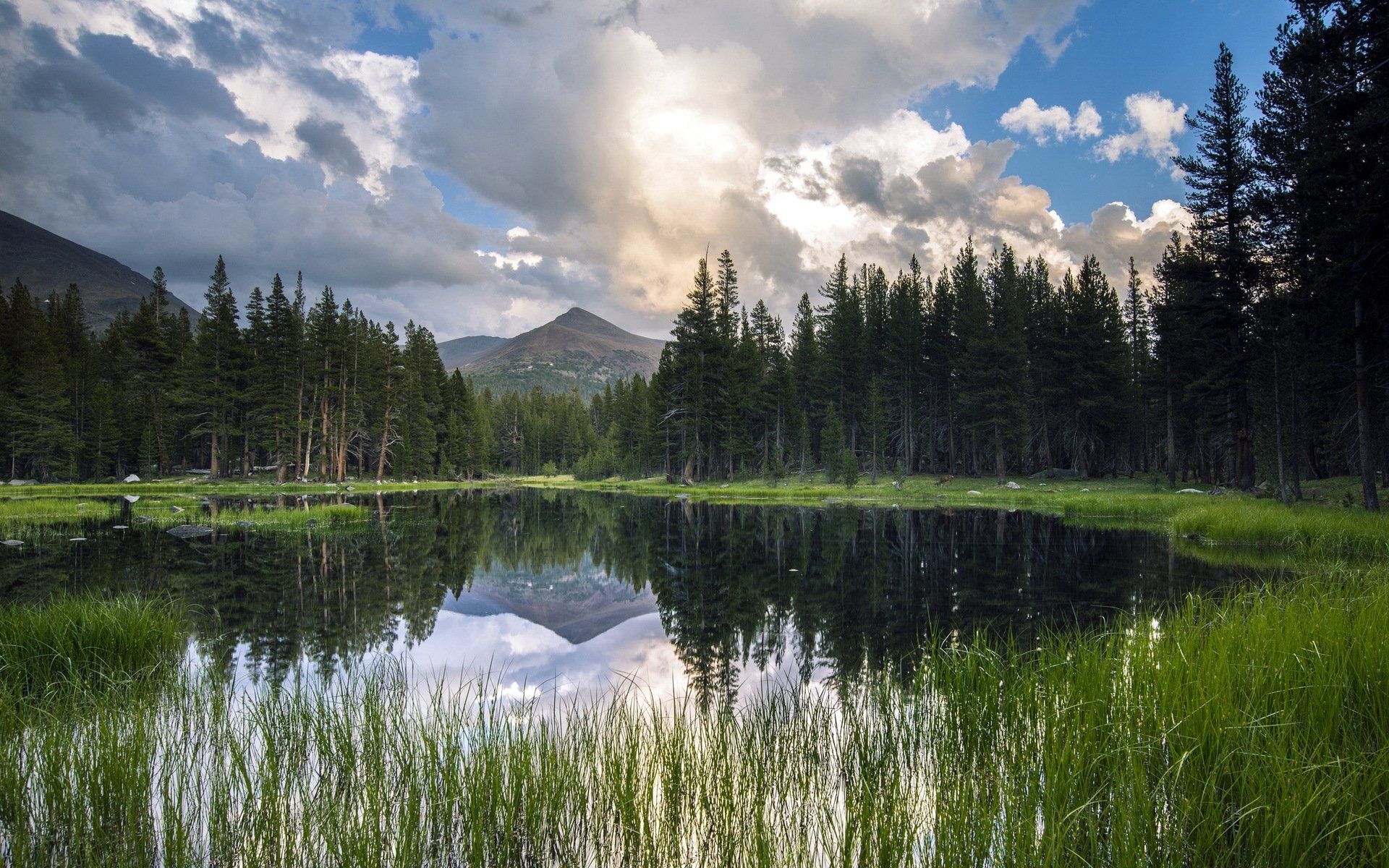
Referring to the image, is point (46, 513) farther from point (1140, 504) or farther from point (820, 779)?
point (1140, 504)

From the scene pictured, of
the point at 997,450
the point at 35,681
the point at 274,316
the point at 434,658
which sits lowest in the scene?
the point at 434,658

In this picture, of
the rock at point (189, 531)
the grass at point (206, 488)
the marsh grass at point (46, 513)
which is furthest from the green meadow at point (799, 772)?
the grass at point (206, 488)

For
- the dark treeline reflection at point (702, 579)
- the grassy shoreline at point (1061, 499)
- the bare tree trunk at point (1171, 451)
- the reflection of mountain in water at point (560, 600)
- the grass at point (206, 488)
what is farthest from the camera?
the grass at point (206, 488)

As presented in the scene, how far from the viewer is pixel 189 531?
74.0ft

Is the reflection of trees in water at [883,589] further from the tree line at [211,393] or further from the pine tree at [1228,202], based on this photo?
the tree line at [211,393]

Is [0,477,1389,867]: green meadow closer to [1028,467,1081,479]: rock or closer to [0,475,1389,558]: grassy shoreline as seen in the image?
[0,475,1389,558]: grassy shoreline

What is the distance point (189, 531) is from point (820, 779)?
26468 mm

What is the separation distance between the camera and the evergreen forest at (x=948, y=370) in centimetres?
2186

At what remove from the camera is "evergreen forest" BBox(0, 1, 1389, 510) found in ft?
71.7

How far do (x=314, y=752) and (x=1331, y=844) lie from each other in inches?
274

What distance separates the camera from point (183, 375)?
54906 millimetres

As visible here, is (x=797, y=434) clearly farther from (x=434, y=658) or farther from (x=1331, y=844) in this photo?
(x=1331, y=844)

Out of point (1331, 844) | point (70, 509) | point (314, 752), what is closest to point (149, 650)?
point (314, 752)

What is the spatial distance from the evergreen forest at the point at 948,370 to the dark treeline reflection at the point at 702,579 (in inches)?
503
